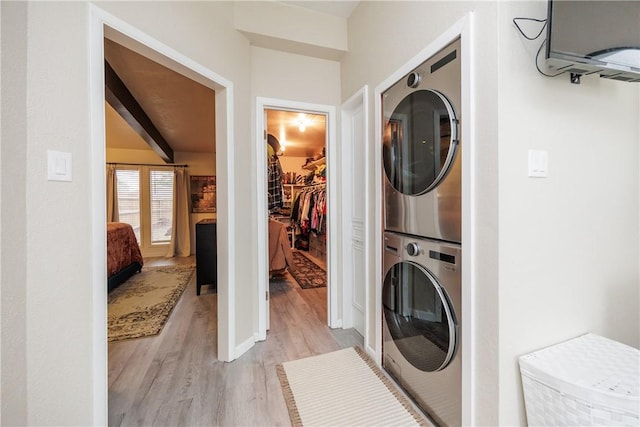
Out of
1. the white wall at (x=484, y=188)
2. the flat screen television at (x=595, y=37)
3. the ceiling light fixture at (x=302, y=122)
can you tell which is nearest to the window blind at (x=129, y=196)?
the ceiling light fixture at (x=302, y=122)

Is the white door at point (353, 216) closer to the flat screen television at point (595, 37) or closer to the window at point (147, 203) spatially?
the flat screen television at point (595, 37)

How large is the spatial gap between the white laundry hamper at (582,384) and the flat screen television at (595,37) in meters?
1.14

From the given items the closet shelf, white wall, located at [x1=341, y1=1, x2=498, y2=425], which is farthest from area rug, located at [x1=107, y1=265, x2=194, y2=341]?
the closet shelf

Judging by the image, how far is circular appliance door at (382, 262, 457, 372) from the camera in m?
1.27

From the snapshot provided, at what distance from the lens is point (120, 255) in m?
3.60

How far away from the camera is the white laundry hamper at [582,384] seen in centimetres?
80

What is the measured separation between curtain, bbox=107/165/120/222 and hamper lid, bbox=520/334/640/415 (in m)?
6.75

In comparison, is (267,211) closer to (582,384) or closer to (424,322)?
(424,322)

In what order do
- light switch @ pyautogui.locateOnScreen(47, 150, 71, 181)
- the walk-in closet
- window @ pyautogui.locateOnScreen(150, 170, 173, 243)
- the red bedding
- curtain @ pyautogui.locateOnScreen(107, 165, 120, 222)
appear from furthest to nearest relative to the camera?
window @ pyautogui.locateOnScreen(150, 170, 173, 243) < curtain @ pyautogui.locateOnScreen(107, 165, 120, 222) < the walk-in closet < the red bedding < light switch @ pyautogui.locateOnScreen(47, 150, 71, 181)

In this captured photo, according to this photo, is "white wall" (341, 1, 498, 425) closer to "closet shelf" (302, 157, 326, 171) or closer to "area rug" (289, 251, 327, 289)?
"area rug" (289, 251, 327, 289)

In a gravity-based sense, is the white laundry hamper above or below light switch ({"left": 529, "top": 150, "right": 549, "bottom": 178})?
below

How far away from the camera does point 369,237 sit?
1.94 metres

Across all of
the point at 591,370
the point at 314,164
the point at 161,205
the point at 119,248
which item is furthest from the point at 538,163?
the point at 161,205

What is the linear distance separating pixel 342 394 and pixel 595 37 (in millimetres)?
2118
